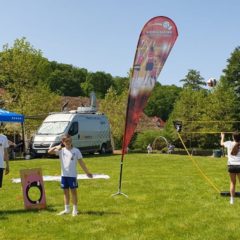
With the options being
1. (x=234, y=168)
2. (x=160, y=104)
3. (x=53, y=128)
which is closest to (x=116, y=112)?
(x=53, y=128)

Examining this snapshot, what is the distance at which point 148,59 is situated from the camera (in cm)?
1252

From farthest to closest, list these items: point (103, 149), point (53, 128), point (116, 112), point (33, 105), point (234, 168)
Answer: point (116, 112), point (33, 105), point (103, 149), point (53, 128), point (234, 168)

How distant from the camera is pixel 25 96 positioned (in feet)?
131

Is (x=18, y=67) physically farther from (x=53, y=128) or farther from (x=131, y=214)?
(x=131, y=214)

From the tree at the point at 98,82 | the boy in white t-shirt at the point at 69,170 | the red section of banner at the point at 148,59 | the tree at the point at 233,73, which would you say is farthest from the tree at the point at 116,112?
the tree at the point at 98,82

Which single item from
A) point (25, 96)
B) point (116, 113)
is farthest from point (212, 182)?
point (116, 113)

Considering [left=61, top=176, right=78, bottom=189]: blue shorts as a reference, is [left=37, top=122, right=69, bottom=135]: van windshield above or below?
above

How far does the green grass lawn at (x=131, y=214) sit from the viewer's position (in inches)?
325

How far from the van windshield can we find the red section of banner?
16.6 metres

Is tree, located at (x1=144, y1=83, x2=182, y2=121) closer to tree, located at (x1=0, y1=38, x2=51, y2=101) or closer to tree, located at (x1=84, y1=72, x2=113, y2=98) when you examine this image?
tree, located at (x1=84, y1=72, x2=113, y2=98)

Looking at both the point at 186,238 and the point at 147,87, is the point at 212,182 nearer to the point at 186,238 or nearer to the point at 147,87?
the point at 147,87

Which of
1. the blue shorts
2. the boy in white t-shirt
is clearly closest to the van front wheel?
the boy in white t-shirt

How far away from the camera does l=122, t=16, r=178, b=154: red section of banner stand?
12.5m

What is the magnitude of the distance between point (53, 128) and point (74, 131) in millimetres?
1271
